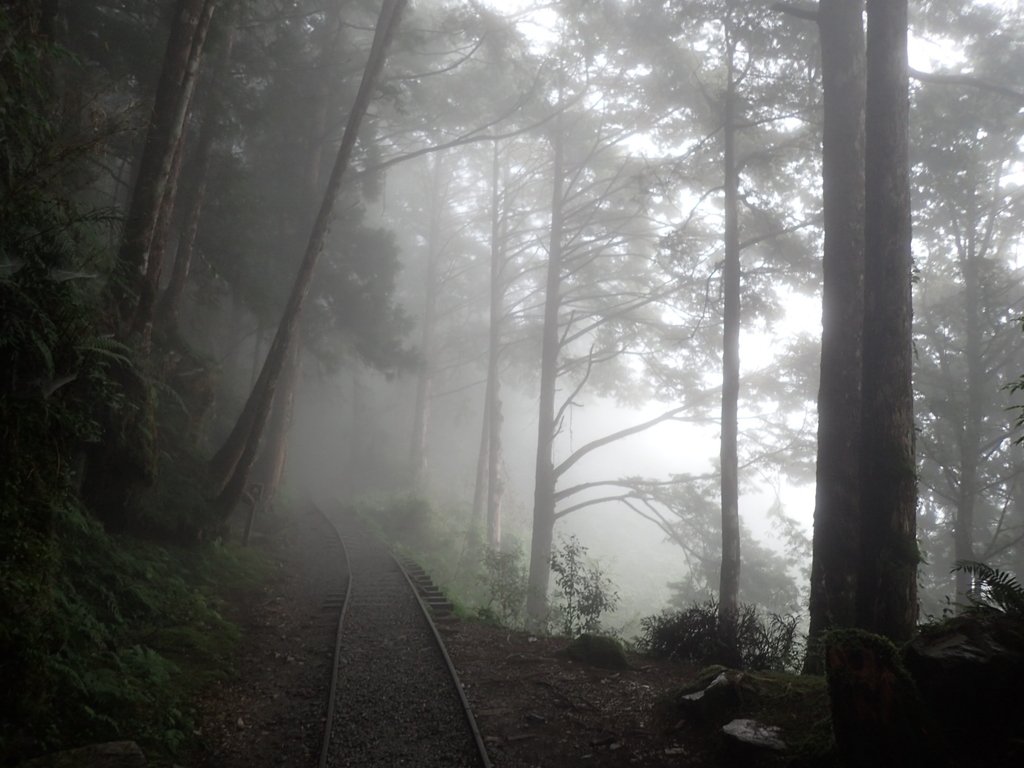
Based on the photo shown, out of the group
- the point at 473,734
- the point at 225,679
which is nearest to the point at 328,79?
the point at 225,679

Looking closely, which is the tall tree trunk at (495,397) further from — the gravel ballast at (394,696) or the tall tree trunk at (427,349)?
the gravel ballast at (394,696)

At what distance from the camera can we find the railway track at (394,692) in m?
5.36

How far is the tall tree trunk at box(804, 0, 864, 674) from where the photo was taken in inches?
287

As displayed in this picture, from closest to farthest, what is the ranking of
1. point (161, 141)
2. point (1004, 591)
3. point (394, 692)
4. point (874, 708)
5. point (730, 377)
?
1. point (874, 708)
2. point (1004, 591)
3. point (394, 692)
4. point (161, 141)
5. point (730, 377)

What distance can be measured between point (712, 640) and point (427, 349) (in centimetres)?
2361

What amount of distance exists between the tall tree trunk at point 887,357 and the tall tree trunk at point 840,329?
78 cm

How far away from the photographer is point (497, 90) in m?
18.0

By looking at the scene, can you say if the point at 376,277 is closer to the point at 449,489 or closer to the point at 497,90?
the point at 497,90

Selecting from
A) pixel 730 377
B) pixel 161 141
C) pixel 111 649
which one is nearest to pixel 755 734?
pixel 111 649

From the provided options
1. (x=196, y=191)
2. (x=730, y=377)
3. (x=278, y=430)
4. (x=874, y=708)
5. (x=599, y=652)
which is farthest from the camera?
(x=278, y=430)

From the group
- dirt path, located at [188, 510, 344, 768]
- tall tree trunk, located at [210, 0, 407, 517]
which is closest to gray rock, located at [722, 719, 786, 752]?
dirt path, located at [188, 510, 344, 768]

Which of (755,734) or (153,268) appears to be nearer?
(755,734)

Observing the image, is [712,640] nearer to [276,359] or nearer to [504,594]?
[504,594]

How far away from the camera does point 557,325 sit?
18234 millimetres
